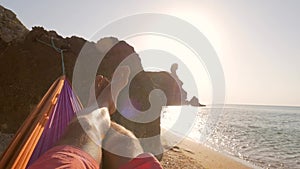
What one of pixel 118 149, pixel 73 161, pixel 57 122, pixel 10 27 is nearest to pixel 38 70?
pixel 10 27

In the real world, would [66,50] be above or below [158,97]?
above

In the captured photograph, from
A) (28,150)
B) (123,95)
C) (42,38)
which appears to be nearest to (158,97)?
(123,95)

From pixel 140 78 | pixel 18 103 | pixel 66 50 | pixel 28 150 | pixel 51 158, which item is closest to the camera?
pixel 51 158

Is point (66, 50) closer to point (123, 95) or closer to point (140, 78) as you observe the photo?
point (123, 95)

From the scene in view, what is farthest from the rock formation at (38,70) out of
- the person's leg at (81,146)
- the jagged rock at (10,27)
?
the person's leg at (81,146)

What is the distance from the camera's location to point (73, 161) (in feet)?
2.68

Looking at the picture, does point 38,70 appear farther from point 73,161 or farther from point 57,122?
point 73,161

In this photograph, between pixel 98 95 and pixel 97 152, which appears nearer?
pixel 97 152

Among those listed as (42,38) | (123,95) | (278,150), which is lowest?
(278,150)

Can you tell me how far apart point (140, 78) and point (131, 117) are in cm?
83

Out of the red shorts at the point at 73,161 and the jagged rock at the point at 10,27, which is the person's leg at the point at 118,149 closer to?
the red shorts at the point at 73,161

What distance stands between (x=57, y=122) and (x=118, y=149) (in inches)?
26.6

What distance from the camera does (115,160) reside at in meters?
1.08

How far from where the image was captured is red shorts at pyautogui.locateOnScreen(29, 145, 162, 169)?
775 millimetres
